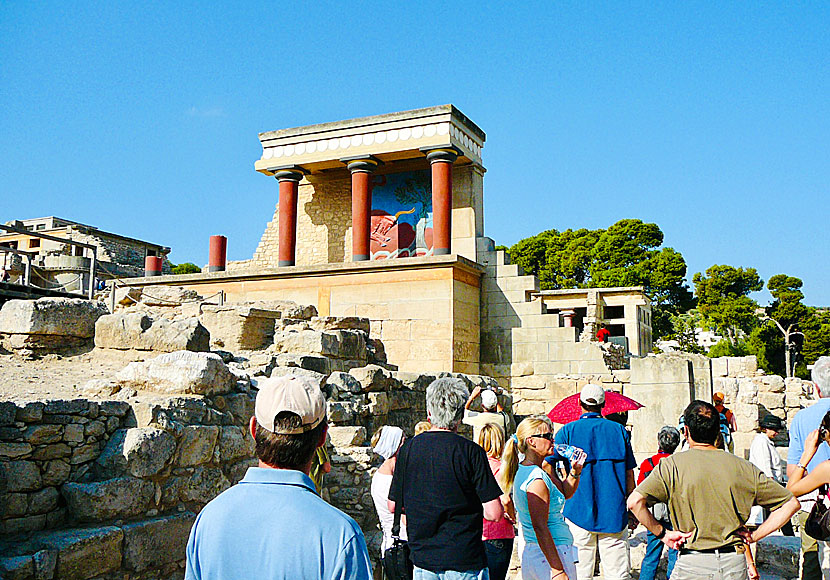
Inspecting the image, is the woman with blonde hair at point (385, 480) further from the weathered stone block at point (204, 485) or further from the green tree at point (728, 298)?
the green tree at point (728, 298)

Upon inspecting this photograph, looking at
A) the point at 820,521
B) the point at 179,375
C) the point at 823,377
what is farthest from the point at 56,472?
the point at 823,377

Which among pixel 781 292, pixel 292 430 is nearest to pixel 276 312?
pixel 292 430

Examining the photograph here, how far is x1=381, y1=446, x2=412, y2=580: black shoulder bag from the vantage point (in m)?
3.84

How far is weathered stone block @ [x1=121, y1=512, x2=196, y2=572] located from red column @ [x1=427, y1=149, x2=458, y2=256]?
9.88 m

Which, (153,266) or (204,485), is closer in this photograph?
(204,485)

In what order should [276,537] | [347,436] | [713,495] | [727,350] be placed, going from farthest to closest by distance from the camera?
[727,350] → [347,436] → [713,495] → [276,537]

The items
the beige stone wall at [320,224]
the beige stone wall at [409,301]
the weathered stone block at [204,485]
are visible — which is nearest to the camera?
the weathered stone block at [204,485]

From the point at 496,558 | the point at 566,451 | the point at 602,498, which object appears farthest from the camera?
the point at 602,498

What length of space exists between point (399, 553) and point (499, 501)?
2.25ft

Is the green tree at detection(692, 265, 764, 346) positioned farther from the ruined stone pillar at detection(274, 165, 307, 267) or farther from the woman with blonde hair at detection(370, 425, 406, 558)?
the woman with blonde hair at detection(370, 425, 406, 558)

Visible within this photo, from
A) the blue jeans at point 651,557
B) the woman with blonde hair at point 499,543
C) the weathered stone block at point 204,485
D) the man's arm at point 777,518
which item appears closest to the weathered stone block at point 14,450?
the weathered stone block at point 204,485

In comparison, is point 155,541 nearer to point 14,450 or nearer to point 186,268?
point 14,450

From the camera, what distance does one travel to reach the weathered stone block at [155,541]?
4.74 meters

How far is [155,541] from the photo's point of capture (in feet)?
16.2
